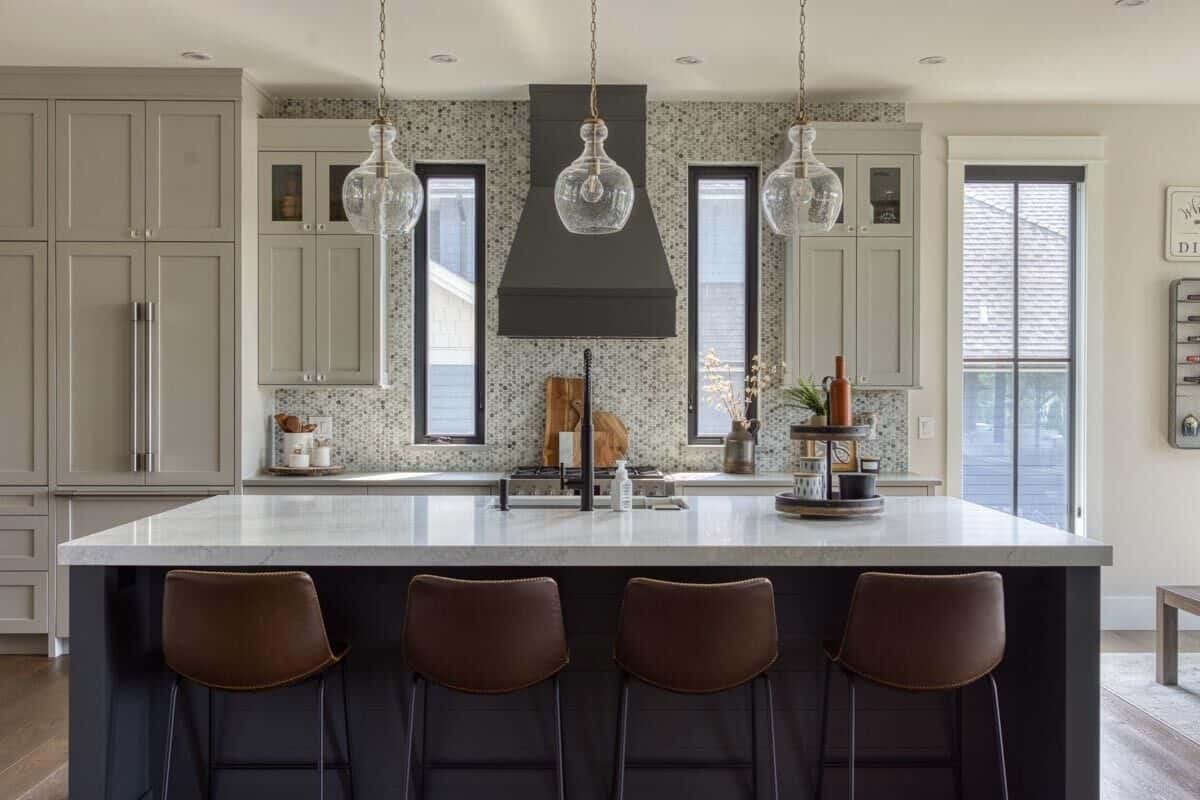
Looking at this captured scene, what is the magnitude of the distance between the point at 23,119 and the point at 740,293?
3.59 m

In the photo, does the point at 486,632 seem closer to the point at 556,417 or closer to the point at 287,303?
the point at 556,417

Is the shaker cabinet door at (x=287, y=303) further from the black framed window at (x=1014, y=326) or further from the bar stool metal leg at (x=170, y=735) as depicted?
the black framed window at (x=1014, y=326)

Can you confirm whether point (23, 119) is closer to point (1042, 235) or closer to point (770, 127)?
point (770, 127)

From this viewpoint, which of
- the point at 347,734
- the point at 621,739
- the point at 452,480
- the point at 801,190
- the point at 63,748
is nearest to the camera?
the point at 621,739

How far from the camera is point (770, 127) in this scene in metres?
4.96

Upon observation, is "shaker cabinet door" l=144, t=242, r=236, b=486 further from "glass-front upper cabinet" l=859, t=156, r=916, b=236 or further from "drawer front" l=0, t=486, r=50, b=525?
"glass-front upper cabinet" l=859, t=156, r=916, b=236

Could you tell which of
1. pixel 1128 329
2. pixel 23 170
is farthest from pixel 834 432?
pixel 23 170

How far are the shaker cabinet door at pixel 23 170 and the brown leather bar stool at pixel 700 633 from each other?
3.69 meters

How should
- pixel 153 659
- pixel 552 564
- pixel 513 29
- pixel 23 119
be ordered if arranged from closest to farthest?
pixel 552 564
pixel 153 659
pixel 513 29
pixel 23 119

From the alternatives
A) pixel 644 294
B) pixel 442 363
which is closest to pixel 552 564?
pixel 644 294

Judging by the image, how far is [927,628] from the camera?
7.29 feet

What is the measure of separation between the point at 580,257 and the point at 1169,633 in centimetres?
311

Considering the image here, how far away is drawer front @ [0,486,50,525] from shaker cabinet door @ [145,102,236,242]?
4.31ft

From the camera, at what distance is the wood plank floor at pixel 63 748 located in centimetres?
298
